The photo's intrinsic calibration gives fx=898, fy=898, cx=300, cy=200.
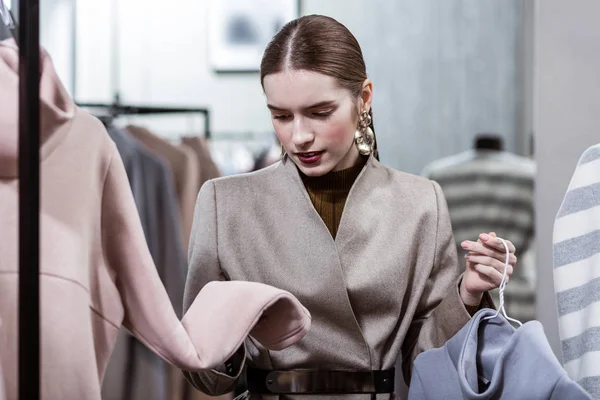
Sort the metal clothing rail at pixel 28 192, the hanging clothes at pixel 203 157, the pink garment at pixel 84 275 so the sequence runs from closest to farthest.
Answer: the metal clothing rail at pixel 28 192
the pink garment at pixel 84 275
the hanging clothes at pixel 203 157

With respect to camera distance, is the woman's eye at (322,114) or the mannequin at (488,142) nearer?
the woman's eye at (322,114)

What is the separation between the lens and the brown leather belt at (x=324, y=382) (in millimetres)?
1260

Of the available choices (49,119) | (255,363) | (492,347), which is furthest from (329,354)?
(49,119)

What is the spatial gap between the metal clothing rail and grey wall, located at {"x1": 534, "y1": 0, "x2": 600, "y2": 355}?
4.07 ft

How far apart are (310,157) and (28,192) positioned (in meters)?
0.43

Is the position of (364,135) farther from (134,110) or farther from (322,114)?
(134,110)

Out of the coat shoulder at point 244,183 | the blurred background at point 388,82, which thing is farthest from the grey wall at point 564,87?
the coat shoulder at point 244,183

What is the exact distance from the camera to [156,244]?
7.56 ft

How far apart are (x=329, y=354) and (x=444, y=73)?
74.9 inches

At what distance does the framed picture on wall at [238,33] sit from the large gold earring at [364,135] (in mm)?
1895

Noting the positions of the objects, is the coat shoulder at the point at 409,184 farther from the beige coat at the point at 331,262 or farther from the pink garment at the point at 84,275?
the pink garment at the point at 84,275

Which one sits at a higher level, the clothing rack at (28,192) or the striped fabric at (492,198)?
the clothing rack at (28,192)

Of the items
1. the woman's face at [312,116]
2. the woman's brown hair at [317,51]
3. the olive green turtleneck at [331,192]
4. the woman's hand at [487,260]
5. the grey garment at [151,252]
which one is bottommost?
the grey garment at [151,252]

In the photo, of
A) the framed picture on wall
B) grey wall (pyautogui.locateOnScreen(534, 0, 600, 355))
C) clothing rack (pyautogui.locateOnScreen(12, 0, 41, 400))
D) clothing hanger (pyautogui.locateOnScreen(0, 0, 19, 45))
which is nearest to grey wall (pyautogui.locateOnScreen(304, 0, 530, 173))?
the framed picture on wall
